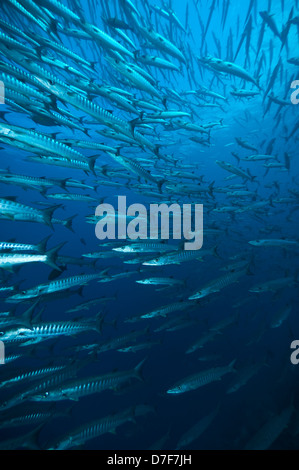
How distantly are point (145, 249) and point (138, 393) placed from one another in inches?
362

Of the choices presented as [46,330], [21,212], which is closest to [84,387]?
[46,330]

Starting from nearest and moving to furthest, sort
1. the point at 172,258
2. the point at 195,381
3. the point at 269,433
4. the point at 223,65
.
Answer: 1. the point at 269,433
2. the point at 195,381
3. the point at 172,258
4. the point at 223,65

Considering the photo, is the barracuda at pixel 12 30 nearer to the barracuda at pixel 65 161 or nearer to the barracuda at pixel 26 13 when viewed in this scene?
the barracuda at pixel 26 13

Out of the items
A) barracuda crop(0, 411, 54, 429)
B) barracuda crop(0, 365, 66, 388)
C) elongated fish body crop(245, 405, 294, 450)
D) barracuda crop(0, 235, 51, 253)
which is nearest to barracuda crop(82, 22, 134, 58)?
barracuda crop(0, 235, 51, 253)

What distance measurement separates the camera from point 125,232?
7652 millimetres

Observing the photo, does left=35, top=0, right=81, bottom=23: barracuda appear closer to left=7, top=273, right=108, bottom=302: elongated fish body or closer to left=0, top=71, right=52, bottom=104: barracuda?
left=0, top=71, right=52, bottom=104: barracuda

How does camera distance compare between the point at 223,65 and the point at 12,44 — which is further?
the point at 223,65

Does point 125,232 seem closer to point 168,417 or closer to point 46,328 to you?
point 46,328

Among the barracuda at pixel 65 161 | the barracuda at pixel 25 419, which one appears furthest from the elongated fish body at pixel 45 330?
the barracuda at pixel 65 161

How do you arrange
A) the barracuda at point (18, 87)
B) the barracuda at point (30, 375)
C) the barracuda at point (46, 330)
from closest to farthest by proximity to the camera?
the barracuda at point (18, 87), the barracuda at point (46, 330), the barracuda at point (30, 375)

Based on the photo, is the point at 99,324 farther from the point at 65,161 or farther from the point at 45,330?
the point at 65,161

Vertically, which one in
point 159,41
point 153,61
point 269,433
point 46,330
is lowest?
point 269,433

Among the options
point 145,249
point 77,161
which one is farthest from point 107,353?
point 77,161

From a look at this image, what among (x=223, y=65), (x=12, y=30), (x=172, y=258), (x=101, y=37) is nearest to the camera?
(x=12, y=30)
